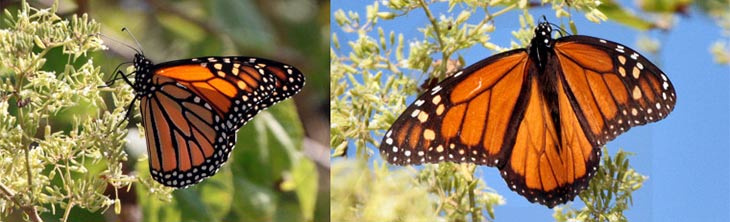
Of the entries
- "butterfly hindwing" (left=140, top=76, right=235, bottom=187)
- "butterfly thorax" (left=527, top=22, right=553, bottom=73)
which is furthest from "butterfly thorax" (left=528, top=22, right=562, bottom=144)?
"butterfly hindwing" (left=140, top=76, right=235, bottom=187)

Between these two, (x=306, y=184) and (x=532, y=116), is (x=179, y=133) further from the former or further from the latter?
(x=532, y=116)

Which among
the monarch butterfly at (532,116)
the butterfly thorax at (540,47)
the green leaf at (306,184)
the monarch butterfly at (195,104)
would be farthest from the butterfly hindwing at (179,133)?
the butterfly thorax at (540,47)

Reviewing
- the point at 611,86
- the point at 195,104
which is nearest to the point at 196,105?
the point at 195,104

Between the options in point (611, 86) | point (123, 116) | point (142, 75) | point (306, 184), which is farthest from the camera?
point (306, 184)

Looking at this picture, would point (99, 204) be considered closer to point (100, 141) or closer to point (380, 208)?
point (100, 141)

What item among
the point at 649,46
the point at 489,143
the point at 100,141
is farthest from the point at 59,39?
the point at 649,46

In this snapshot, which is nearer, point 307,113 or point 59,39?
point 59,39
